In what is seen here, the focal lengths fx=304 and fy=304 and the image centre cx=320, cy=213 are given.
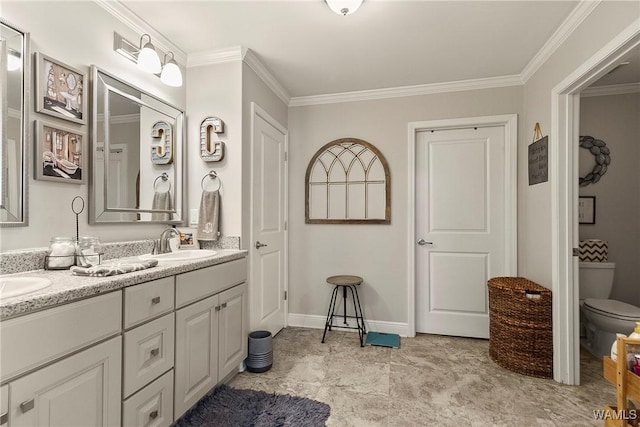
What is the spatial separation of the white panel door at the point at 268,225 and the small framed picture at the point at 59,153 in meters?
1.12

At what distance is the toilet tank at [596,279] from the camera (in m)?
2.64

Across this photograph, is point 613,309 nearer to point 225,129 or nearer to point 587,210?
point 587,210

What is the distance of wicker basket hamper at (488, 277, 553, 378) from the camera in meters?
2.13

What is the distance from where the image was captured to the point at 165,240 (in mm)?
2115

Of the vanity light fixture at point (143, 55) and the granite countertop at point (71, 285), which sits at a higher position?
the vanity light fixture at point (143, 55)

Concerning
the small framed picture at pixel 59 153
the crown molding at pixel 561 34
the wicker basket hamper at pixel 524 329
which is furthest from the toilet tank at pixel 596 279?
the small framed picture at pixel 59 153

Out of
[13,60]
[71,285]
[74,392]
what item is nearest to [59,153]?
[13,60]

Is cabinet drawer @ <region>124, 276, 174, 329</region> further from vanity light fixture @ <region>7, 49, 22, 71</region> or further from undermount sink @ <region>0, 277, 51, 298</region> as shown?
vanity light fixture @ <region>7, 49, 22, 71</region>

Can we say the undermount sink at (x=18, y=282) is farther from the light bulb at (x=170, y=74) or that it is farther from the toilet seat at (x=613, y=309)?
the toilet seat at (x=613, y=309)

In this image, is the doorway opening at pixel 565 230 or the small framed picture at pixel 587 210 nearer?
the doorway opening at pixel 565 230

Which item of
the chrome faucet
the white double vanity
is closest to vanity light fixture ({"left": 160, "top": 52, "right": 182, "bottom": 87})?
the chrome faucet

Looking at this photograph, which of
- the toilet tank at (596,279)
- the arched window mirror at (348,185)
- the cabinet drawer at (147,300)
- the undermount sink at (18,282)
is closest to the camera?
the undermount sink at (18,282)

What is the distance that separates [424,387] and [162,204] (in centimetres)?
219

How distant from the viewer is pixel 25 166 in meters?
1.39
